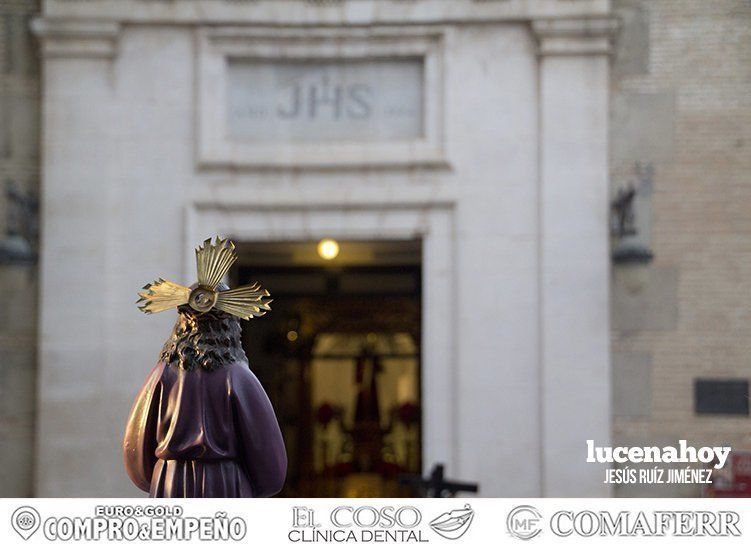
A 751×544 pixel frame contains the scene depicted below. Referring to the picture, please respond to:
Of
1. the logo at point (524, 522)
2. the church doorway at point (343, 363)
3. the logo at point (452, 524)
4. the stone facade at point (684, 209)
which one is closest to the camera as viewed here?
the logo at point (452, 524)

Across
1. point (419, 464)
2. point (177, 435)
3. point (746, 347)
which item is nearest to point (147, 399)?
point (177, 435)

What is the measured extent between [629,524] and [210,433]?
141 inches

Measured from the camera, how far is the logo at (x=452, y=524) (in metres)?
8.28

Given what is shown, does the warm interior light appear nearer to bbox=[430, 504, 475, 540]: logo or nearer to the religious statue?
bbox=[430, 504, 475, 540]: logo

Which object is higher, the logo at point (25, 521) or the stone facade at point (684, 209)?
the stone facade at point (684, 209)

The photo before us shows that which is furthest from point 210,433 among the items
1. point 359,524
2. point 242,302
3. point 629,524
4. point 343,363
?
point 343,363

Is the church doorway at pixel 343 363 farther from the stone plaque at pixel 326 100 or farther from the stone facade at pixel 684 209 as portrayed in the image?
the stone facade at pixel 684 209

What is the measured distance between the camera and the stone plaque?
13.4 metres

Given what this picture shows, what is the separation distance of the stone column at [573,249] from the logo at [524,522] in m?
3.99

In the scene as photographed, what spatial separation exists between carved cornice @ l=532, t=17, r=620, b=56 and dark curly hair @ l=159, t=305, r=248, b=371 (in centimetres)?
727

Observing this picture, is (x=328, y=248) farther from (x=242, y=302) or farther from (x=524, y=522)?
(x=242, y=302)

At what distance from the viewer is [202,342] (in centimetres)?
646

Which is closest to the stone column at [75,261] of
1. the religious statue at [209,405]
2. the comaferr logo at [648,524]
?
the comaferr logo at [648,524]

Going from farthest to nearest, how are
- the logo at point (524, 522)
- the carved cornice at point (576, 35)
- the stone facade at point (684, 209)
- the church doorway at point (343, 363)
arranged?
the church doorway at point (343, 363) < the carved cornice at point (576, 35) < the stone facade at point (684, 209) < the logo at point (524, 522)
